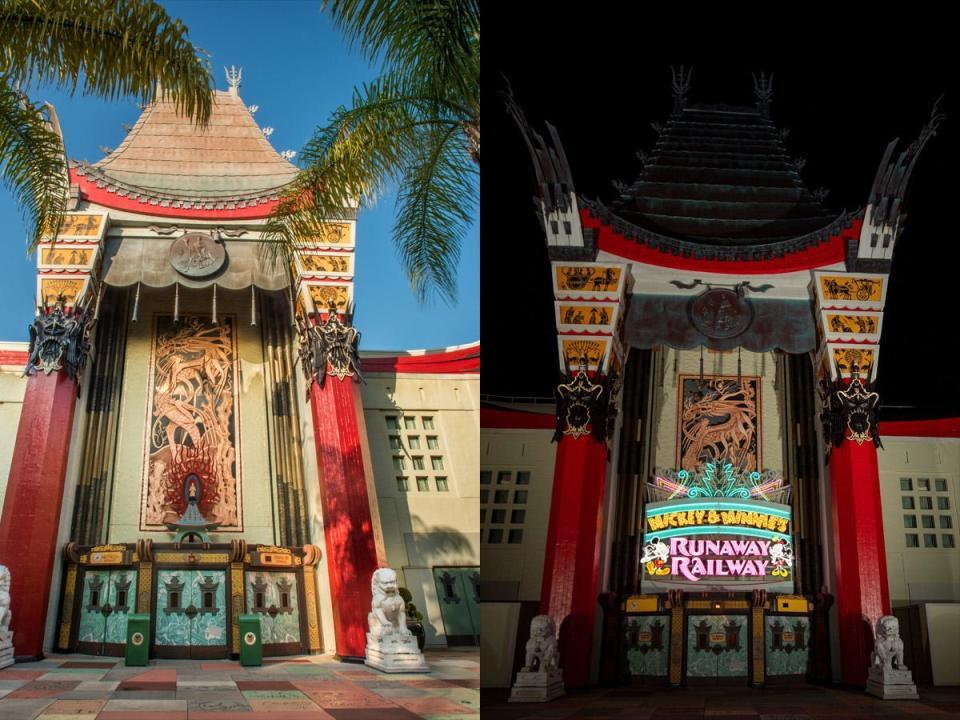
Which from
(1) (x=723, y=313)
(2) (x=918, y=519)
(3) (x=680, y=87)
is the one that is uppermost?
(3) (x=680, y=87)

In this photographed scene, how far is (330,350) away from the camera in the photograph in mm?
8047

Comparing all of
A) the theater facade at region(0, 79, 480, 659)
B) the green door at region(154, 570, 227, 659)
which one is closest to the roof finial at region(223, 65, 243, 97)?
the theater facade at region(0, 79, 480, 659)

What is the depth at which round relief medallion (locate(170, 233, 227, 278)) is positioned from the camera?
7.85m

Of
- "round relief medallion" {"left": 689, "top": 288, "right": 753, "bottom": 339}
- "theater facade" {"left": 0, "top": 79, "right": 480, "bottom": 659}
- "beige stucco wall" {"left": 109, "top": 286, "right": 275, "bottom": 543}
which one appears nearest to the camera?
"round relief medallion" {"left": 689, "top": 288, "right": 753, "bottom": 339}

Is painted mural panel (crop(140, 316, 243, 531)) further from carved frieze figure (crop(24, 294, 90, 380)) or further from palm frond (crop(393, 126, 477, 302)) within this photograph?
palm frond (crop(393, 126, 477, 302))

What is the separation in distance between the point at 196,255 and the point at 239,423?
144cm

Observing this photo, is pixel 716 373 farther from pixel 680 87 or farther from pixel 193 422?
pixel 193 422

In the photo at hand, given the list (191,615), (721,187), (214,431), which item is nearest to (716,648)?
(721,187)

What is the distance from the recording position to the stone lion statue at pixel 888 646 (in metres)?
5.02

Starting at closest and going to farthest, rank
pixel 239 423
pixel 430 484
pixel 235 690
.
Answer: pixel 235 690
pixel 430 484
pixel 239 423

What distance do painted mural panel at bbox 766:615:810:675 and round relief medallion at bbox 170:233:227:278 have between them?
5.08 meters

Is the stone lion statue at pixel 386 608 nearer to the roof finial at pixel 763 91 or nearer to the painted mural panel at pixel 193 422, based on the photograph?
the painted mural panel at pixel 193 422

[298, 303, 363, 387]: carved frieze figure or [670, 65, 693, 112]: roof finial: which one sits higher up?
[670, 65, 693, 112]: roof finial

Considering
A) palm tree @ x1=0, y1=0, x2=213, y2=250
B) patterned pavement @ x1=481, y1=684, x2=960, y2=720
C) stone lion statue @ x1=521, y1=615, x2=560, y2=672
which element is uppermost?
palm tree @ x1=0, y1=0, x2=213, y2=250
